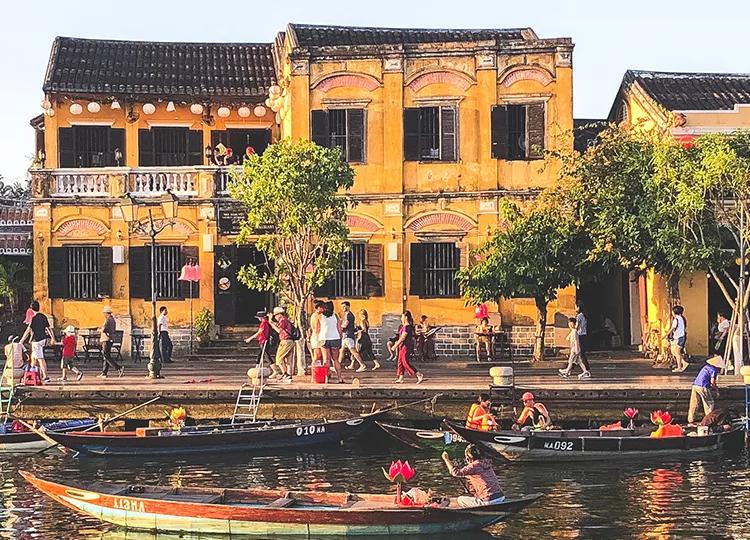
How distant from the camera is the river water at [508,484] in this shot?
58.7ft

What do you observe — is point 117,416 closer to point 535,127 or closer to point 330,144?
point 330,144

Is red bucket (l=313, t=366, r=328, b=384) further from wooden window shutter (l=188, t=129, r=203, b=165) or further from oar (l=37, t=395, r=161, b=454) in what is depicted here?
wooden window shutter (l=188, t=129, r=203, b=165)

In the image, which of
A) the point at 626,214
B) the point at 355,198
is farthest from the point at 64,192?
the point at 626,214

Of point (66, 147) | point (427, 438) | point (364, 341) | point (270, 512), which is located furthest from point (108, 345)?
point (270, 512)

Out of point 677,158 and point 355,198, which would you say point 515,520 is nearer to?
point 677,158

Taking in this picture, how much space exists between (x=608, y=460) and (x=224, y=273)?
16.2m

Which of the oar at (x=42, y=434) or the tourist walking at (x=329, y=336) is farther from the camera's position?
the tourist walking at (x=329, y=336)

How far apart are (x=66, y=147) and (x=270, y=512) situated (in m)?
23.0

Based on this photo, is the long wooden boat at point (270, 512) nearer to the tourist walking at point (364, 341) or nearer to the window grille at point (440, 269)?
the tourist walking at point (364, 341)

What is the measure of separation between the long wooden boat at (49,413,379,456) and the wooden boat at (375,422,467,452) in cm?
106

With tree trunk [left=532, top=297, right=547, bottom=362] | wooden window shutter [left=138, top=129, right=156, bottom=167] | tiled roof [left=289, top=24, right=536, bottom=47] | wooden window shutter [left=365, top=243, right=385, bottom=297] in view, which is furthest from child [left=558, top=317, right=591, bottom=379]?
wooden window shutter [left=138, top=129, right=156, bottom=167]

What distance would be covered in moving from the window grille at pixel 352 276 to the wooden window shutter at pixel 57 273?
7.74 metres

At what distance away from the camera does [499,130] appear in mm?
34656

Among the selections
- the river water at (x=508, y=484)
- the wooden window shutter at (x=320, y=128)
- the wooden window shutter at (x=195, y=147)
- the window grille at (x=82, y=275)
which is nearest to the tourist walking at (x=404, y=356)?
the river water at (x=508, y=484)
